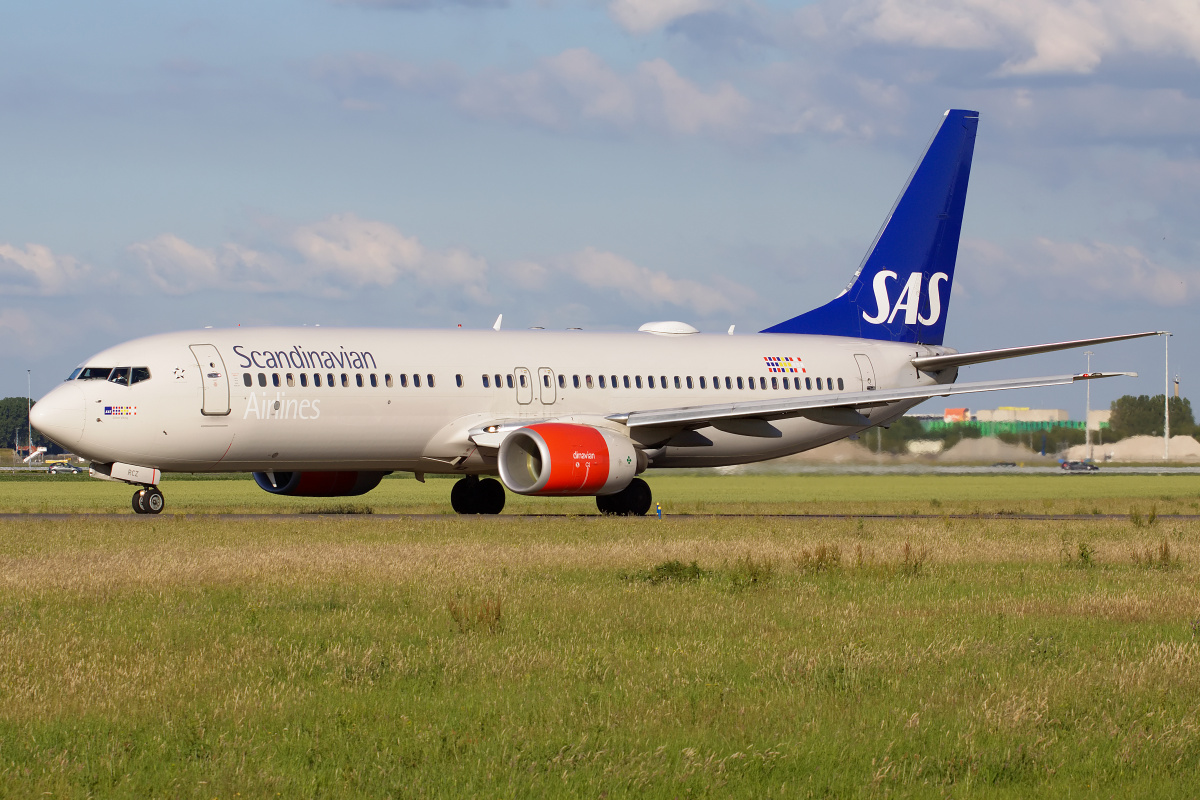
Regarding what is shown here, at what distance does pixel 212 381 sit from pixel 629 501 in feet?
27.9

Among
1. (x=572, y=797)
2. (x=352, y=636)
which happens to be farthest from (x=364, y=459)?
(x=572, y=797)

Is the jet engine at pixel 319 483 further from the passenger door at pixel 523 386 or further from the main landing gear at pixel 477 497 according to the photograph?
the passenger door at pixel 523 386

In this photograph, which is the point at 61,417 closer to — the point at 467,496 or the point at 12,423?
the point at 467,496

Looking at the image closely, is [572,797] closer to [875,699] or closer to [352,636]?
[875,699]

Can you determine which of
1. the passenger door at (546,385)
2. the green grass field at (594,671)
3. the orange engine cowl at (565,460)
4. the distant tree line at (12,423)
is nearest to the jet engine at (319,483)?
the passenger door at (546,385)

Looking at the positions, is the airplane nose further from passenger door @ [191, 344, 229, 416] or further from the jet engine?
the jet engine

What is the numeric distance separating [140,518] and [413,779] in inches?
761

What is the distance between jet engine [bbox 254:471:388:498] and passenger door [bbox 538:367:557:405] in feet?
12.4

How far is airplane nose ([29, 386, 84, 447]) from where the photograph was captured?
24266 millimetres

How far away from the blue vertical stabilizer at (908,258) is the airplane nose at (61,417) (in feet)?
54.6

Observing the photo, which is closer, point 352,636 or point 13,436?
point 352,636

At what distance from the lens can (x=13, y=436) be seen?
159m

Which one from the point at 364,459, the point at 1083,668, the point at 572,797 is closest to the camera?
the point at 572,797

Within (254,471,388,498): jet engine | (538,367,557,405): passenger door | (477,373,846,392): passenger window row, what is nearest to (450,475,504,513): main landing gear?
(254,471,388,498): jet engine
